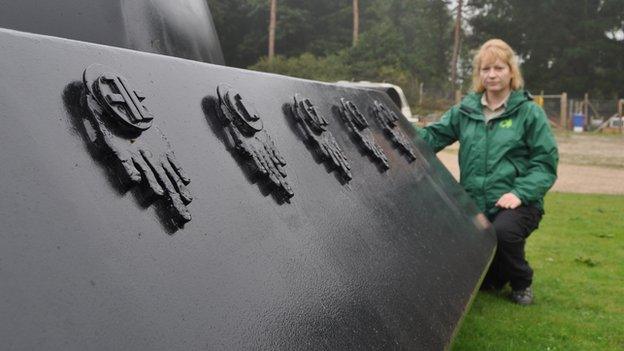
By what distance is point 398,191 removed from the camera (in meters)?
2.75

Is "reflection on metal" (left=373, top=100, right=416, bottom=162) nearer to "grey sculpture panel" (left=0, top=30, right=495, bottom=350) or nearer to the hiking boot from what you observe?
"grey sculpture panel" (left=0, top=30, right=495, bottom=350)

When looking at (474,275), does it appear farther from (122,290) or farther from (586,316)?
(122,290)

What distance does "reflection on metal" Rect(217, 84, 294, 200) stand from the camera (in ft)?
5.35

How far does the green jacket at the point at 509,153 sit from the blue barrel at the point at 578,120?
25.0 m

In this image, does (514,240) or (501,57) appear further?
(501,57)

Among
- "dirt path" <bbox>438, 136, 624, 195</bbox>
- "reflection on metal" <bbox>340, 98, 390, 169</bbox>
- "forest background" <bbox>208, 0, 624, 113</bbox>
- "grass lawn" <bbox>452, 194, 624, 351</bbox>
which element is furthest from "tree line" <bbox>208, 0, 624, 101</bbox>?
"reflection on metal" <bbox>340, 98, 390, 169</bbox>

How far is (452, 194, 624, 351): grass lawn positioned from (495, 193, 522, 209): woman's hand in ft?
1.86

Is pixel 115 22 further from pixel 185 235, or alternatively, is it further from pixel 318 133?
pixel 185 235

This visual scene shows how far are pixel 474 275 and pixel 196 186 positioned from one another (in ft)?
5.62

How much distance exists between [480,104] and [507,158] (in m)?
0.38

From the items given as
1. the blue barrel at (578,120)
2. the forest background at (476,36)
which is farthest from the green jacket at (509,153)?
the forest background at (476,36)

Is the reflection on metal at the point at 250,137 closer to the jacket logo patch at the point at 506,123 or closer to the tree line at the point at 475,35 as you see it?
the jacket logo patch at the point at 506,123

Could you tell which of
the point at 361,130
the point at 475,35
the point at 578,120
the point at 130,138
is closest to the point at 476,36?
the point at 475,35

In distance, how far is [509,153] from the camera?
393 cm
